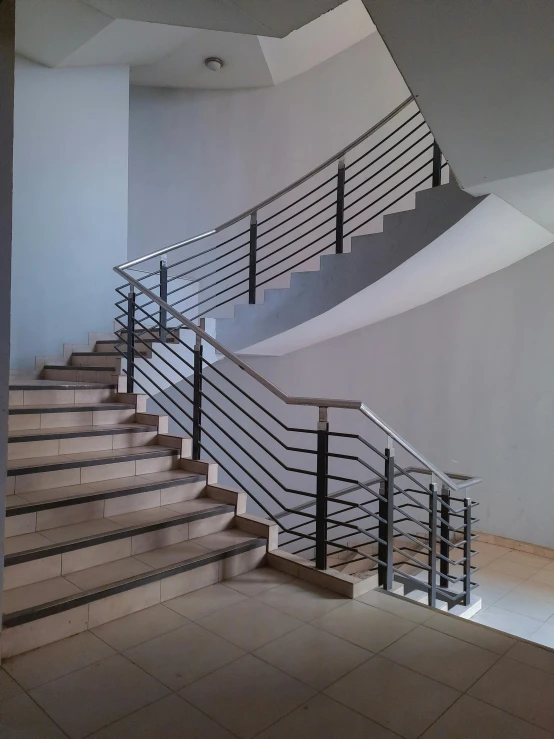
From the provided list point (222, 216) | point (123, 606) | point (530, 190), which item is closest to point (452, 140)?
point (530, 190)

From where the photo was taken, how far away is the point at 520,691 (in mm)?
1986

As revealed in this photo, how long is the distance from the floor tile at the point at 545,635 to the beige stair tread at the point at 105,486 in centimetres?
260

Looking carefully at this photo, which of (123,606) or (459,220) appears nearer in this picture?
(123,606)

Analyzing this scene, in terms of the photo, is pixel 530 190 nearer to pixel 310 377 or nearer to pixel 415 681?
pixel 415 681

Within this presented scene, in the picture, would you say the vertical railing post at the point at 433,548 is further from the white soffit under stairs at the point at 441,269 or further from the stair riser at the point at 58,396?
the stair riser at the point at 58,396

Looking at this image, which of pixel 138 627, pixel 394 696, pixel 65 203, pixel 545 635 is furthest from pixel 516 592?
pixel 65 203

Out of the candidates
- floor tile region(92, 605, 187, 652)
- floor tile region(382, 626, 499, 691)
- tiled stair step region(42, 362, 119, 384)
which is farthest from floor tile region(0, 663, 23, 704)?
tiled stair step region(42, 362, 119, 384)

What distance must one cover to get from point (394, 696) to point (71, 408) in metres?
2.78

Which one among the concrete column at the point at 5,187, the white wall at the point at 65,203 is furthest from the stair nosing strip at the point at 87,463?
the white wall at the point at 65,203

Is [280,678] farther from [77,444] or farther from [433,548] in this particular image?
[77,444]

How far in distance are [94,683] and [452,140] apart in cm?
279

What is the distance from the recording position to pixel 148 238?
6.79 meters

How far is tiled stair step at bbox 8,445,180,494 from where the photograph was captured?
117 inches

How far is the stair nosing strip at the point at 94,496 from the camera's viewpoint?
266 cm
